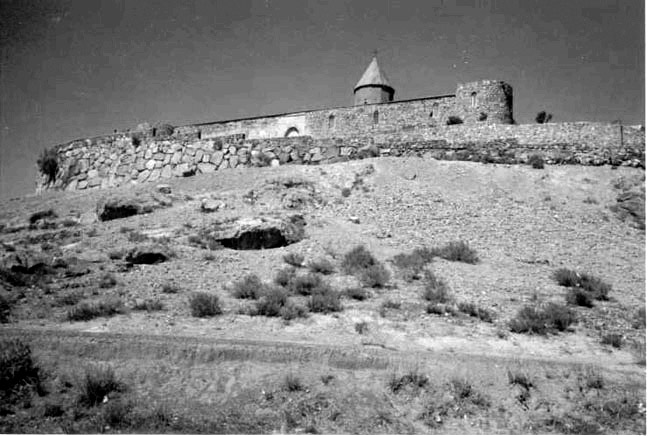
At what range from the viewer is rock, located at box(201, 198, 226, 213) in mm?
15680

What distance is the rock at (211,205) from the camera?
617 inches

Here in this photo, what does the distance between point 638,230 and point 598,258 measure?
3.10 meters

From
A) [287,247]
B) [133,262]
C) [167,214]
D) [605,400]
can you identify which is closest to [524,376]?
[605,400]

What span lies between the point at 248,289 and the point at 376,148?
11482 millimetres

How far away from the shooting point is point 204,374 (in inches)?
262

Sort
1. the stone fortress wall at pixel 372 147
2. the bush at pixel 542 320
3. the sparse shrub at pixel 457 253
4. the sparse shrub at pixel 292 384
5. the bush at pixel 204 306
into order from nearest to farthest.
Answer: the sparse shrub at pixel 292 384
the bush at pixel 542 320
the bush at pixel 204 306
the sparse shrub at pixel 457 253
the stone fortress wall at pixel 372 147

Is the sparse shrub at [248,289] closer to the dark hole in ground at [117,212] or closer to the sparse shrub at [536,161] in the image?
the dark hole in ground at [117,212]

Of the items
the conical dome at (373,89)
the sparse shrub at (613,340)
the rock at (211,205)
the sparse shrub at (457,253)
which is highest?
the conical dome at (373,89)

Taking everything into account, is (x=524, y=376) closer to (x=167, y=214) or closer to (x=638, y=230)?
(x=638, y=230)

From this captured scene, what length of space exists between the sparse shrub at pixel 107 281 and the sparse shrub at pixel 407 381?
19.2 feet

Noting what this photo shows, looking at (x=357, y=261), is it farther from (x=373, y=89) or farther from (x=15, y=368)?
(x=373, y=89)

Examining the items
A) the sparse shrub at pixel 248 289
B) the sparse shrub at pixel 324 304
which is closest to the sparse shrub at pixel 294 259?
the sparse shrub at pixel 248 289

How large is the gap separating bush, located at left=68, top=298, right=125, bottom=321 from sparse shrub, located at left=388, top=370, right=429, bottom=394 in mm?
4561

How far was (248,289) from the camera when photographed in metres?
9.59
